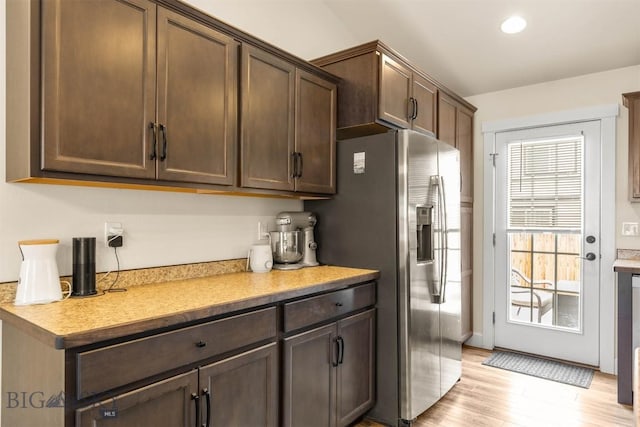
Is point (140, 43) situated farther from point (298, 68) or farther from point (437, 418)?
point (437, 418)

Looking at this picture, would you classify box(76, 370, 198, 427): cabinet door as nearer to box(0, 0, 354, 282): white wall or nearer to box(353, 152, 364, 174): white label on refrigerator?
box(0, 0, 354, 282): white wall

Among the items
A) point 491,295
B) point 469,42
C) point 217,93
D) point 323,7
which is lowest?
point 491,295

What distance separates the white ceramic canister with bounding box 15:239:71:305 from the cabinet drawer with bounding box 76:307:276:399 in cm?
53

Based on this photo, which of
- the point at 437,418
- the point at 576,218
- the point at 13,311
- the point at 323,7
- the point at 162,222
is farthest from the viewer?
the point at 576,218

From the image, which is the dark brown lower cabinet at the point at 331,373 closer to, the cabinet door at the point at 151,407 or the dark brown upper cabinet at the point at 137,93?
the cabinet door at the point at 151,407

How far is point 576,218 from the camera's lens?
3453mm

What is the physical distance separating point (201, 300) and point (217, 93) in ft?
3.36

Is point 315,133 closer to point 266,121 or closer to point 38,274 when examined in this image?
point 266,121

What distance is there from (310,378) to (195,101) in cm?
149

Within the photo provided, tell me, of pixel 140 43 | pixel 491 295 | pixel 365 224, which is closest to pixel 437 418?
pixel 365 224

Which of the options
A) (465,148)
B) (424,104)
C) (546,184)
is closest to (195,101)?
(424,104)

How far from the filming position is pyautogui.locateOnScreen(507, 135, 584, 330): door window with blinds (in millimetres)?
3465

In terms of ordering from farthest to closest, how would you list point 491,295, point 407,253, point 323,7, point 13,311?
1. point 491,295
2. point 323,7
3. point 407,253
4. point 13,311


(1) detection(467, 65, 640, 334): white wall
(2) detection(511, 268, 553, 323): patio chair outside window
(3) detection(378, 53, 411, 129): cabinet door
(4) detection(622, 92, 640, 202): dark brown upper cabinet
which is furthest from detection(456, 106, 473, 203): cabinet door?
(4) detection(622, 92, 640, 202): dark brown upper cabinet
